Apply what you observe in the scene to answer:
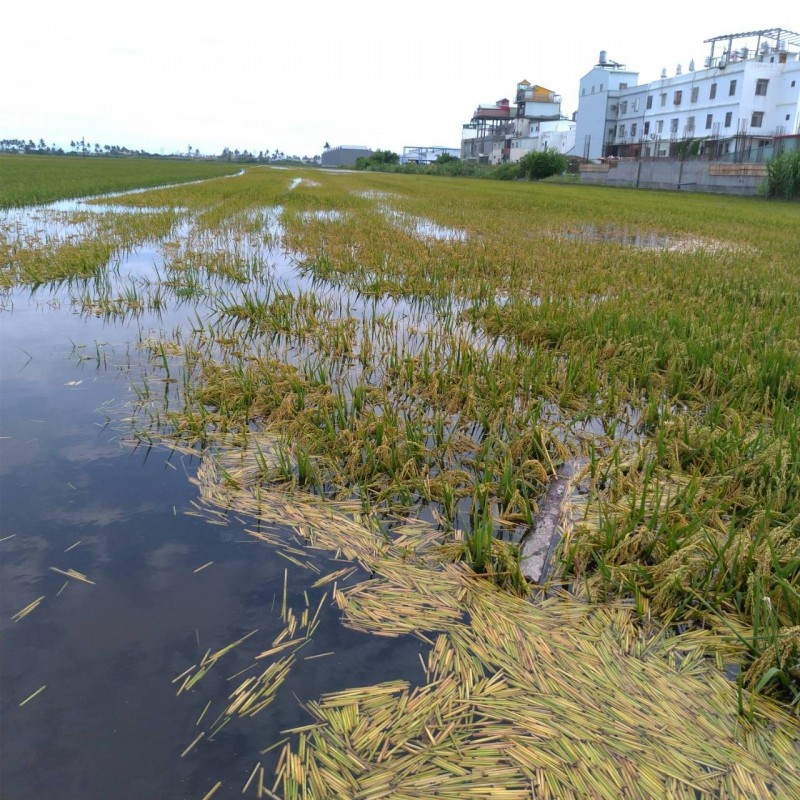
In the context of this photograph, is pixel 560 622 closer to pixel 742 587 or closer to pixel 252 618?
pixel 742 587

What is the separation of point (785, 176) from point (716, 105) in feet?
79.6

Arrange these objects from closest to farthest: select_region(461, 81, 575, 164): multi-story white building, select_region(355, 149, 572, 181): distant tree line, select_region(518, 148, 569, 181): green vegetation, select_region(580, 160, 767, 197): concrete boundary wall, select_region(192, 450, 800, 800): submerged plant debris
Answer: select_region(192, 450, 800, 800): submerged plant debris, select_region(580, 160, 767, 197): concrete boundary wall, select_region(518, 148, 569, 181): green vegetation, select_region(355, 149, 572, 181): distant tree line, select_region(461, 81, 575, 164): multi-story white building

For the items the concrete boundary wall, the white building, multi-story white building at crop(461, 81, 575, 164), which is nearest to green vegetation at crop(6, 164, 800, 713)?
the concrete boundary wall

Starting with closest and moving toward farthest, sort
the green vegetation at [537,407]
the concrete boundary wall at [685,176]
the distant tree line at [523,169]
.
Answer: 1. the green vegetation at [537,407]
2. the concrete boundary wall at [685,176]
3. the distant tree line at [523,169]

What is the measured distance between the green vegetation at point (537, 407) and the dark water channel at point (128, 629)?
457 mm

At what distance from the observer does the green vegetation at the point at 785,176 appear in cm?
2542

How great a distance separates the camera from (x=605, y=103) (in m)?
57.8

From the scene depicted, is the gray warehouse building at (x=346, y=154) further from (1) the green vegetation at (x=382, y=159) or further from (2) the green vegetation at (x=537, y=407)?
(2) the green vegetation at (x=537, y=407)

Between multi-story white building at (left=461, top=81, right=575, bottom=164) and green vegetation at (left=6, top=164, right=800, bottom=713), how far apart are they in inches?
2615

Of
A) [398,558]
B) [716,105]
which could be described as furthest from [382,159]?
[398,558]

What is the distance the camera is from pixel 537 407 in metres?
3.33

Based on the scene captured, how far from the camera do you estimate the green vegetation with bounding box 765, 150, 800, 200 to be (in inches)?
1001

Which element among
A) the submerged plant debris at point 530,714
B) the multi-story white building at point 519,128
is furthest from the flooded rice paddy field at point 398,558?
the multi-story white building at point 519,128

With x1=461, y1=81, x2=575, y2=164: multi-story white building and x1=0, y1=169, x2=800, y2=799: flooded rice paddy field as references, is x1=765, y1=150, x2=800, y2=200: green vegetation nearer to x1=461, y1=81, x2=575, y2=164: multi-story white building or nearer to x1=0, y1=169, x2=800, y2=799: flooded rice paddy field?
x1=0, y1=169, x2=800, y2=799: flooded rice paddy field
